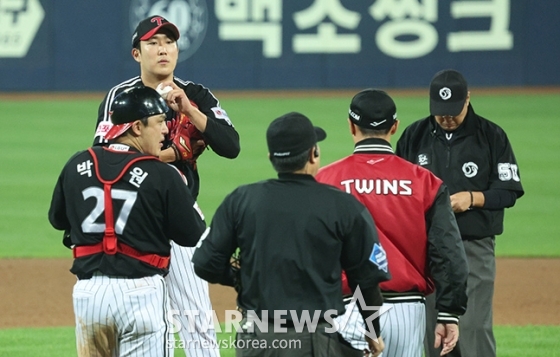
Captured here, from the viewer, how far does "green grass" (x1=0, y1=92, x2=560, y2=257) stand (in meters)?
11.1

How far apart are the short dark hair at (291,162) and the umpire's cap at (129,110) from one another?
2.60 feet

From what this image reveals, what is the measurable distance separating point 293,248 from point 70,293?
541cm

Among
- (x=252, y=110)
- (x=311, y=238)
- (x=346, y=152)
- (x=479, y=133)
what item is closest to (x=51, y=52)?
(x=252, y=110)

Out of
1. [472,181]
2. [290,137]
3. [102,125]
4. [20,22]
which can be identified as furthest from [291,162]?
[20,22]

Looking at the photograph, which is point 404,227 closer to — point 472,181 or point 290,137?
point 290,137

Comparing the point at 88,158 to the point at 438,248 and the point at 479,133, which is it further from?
the point at 479,133

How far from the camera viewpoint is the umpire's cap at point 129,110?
4230 mm

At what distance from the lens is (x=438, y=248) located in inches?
162

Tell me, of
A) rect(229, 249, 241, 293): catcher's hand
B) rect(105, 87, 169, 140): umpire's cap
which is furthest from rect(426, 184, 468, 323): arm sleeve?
rect(105, 87, 169, 140): umpire's cap

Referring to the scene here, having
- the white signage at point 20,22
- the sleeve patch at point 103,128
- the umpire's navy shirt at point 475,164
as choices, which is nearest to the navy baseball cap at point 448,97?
the umpire's navy shirt at point 475,164

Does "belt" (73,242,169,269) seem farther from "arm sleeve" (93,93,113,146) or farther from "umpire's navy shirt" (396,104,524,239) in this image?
"umpire's navy shirt" (396,104,524,239)

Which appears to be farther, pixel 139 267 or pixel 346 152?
pixel 346 152

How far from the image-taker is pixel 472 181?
532cm

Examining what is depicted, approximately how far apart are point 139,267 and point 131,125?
62 centimetres
